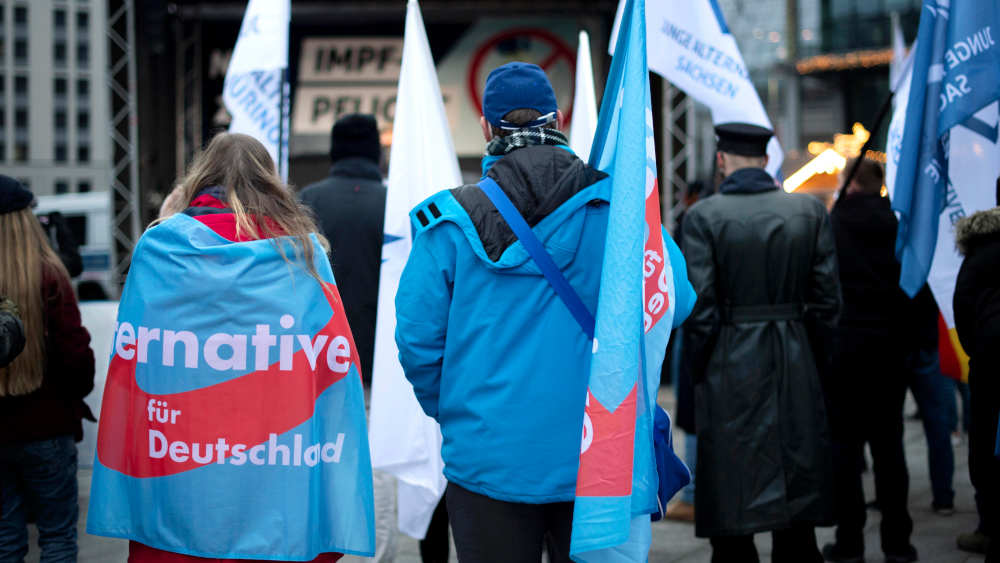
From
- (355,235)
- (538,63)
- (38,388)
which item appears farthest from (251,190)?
(538,63)

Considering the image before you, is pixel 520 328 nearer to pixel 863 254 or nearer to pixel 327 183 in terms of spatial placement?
pixel 327 183

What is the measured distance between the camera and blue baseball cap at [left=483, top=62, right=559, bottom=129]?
2.70 m

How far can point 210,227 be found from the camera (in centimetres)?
286

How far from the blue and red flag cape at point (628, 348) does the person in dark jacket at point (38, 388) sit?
2.28 metres

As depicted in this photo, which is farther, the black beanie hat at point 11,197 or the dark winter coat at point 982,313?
the dark winter coat at point 982,313

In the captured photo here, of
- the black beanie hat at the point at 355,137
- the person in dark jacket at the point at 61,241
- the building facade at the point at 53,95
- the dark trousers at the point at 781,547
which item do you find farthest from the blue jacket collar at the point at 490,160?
the building facade at the point at 53,95

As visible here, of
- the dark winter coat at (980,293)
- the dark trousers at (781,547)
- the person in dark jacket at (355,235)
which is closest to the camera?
the dark winter coat at (980,293)

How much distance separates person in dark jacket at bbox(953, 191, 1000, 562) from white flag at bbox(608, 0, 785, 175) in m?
1.16

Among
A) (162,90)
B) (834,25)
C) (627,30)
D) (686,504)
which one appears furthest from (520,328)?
(834,25)

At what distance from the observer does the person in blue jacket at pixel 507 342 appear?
2525 mm

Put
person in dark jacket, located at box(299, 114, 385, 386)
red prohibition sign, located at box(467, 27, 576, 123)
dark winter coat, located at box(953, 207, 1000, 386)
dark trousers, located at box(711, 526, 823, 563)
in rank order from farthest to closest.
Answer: red prohibition sign, located at box(467, 27, 576, 123)
person in dark jacket, located at box(299, 114, 385, 386)
dark trousers, located at box(711, 526, 823, 563)
dark winter coat, located at box(953, 207, 1000, 386)

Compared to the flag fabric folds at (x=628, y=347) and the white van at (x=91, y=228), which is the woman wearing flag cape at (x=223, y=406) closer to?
the flag fabric folds at (x=628, y=347)

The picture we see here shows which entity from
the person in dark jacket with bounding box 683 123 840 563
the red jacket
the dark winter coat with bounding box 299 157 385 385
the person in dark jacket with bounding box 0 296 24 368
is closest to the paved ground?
the person in dark jacket with bounding box 683 123 840 563

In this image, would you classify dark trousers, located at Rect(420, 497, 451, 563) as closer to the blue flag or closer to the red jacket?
the red jacket
